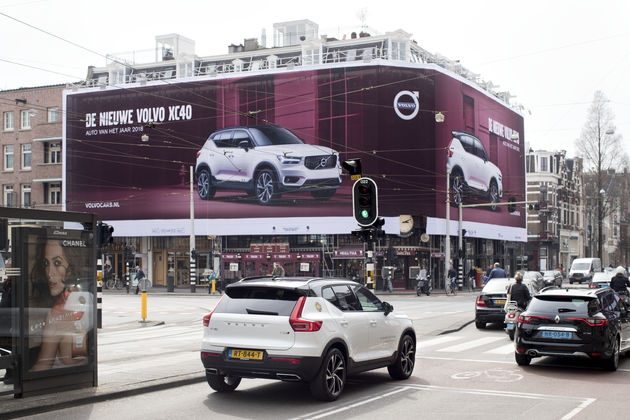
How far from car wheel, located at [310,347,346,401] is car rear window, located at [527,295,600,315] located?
451 cm

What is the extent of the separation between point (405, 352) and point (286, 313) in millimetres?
3046

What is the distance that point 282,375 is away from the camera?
931 centimetres

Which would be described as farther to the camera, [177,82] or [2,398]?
[177,82]

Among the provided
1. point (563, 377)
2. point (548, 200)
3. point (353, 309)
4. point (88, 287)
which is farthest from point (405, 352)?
point (548, 200)

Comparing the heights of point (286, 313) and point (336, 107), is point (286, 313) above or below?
below

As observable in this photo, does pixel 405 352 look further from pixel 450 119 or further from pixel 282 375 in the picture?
pixel 450 119

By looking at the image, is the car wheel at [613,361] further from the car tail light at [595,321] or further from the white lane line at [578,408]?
the white lane line at [578,408]

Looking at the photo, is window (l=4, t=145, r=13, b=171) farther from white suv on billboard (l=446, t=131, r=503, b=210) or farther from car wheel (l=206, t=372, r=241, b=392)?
car wheel (l=206, t=372, r=241, b=392)

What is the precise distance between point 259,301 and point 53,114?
187 ft

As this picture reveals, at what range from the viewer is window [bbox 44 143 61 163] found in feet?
201

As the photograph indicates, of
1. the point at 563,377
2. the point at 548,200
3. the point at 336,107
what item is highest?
the point at 336,107

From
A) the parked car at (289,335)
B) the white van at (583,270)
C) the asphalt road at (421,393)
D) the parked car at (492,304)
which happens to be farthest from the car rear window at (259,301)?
the white van at (583,270)

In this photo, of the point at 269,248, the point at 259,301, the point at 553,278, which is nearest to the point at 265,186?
the point at 269,248

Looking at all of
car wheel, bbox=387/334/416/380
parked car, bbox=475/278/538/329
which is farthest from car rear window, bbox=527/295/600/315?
parked car, bbox=475/278/538/329
